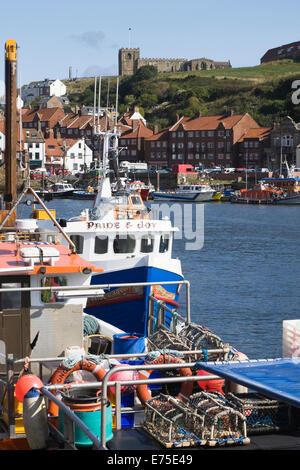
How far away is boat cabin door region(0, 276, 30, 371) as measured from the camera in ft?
35.2

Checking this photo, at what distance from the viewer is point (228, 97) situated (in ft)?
546

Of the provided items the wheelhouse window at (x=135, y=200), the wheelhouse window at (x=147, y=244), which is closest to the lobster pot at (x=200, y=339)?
the wheelhouse window at (x=147, y=244)

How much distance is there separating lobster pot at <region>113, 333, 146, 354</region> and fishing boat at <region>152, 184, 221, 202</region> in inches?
3765

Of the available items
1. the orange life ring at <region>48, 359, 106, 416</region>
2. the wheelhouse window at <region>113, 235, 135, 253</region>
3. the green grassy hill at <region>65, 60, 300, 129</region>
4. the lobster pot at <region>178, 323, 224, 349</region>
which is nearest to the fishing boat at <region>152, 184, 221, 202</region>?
the green grassy hill at <region>65, 60, 300, 129</region>

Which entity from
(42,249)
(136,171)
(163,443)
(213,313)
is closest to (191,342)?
(42,249)

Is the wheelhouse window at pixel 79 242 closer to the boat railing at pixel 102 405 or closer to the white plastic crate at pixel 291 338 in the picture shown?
the white plastic crate at pixel 291 338

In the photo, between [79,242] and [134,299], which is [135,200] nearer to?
[79,242]

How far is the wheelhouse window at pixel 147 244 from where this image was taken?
2244 cm

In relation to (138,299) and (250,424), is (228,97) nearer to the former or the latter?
(138,299)

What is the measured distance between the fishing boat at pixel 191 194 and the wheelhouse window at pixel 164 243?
279ft

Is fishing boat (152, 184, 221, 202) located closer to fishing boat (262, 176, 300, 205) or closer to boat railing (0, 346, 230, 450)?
fishing boat (262, 176, 300, 205)

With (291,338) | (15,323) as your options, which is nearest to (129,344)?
(15,323)

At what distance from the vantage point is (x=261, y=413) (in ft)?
27.7

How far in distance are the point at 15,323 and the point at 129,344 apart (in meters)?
2.12
